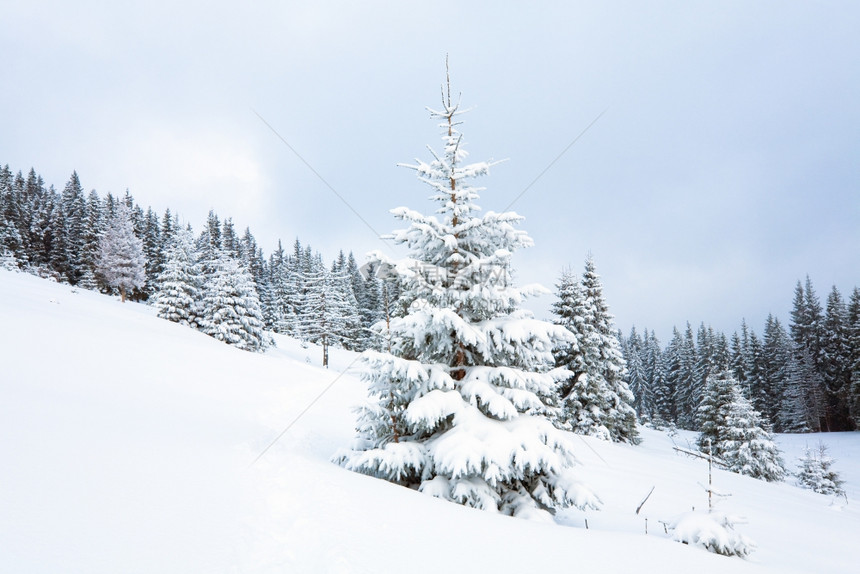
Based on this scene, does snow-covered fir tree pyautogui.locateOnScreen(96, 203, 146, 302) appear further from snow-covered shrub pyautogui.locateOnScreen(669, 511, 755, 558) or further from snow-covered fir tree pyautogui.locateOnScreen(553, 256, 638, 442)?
snow-covered shrub pyautogui.locateOnScreen(669, 511, 755, 558)

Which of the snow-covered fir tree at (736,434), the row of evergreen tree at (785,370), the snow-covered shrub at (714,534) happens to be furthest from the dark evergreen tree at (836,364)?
the snow-covered shrub at (714,534)

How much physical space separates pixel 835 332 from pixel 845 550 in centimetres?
4796

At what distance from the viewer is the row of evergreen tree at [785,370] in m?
42.2

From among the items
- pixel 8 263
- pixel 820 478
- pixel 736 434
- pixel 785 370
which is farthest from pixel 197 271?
pixel 785 370

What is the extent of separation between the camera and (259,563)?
11.6 ft

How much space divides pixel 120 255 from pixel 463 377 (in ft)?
155

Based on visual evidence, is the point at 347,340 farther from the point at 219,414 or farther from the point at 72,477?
the point at 72,477

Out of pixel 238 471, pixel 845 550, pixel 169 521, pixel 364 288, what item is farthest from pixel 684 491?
pixel 364 288

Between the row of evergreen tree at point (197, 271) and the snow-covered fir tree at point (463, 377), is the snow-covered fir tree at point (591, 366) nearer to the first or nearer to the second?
the row of evergreen tree at point (197, 271)

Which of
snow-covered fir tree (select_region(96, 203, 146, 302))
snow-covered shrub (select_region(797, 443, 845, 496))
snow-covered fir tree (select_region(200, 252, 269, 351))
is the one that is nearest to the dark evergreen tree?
snow-covered shrub (select_region(797, 443, 845, 496))

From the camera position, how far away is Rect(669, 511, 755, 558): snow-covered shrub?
588 cm

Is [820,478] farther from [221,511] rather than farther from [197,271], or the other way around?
Result: [197,271]

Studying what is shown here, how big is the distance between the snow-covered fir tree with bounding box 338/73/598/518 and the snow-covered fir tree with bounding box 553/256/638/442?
1491 cm

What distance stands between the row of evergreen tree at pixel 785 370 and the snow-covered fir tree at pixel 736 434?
547 cm
